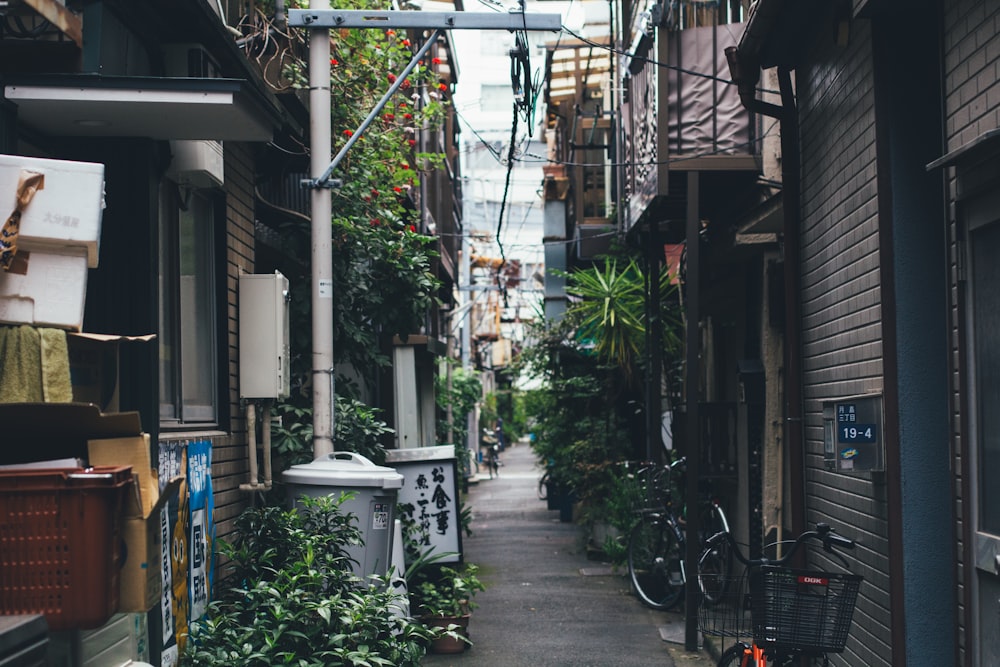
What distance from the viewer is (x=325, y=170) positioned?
28.1ft

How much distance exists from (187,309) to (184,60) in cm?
169

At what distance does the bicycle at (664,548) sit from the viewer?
38.4 ft

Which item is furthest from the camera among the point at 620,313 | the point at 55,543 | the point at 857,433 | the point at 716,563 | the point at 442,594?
the point at 620,313

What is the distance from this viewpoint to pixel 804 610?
595cm

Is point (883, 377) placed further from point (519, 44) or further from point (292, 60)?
point (292, 60)

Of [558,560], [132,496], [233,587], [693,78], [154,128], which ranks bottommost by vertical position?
[558,560]

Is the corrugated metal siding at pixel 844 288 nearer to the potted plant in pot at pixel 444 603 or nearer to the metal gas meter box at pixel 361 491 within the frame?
the metal gas meter box at pixel 361 491

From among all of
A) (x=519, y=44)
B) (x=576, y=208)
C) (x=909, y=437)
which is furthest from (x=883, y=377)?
(x=576, y=208)

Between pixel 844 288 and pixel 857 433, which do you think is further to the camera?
pixel 844 288

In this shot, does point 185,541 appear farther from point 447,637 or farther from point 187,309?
point 447,637

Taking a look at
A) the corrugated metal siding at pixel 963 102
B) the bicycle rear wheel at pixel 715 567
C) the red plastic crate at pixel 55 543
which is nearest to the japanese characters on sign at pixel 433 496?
the bicycle rear wheel at pixel 715 567

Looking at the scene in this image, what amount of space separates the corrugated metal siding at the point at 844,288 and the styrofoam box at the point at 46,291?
13.4 ft

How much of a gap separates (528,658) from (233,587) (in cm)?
318

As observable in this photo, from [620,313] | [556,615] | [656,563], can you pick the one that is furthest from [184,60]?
[620,313]
